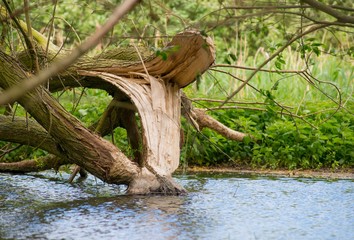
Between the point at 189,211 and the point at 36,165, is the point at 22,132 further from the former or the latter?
the point at 189,211

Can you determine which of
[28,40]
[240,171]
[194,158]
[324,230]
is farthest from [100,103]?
[324,230]

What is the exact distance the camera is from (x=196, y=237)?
4621 millimetres

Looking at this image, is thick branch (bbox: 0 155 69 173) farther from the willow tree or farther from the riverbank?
the riverbank

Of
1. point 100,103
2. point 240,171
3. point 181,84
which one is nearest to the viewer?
point 181,84

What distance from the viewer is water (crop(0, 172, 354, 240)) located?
4.77 m

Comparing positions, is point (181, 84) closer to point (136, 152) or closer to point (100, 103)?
point (136, 152)

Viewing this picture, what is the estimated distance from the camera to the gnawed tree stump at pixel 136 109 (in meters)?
5.93

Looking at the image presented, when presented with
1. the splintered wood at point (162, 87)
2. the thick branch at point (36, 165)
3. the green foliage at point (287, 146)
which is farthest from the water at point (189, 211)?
the green foliage at point (287, 146)

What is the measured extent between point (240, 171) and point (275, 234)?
3.65m

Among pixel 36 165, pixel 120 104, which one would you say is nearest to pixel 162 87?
pixel 120 104

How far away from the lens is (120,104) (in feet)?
21.9

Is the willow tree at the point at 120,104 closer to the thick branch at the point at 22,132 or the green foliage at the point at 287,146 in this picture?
the thick branch at the point at 22,132

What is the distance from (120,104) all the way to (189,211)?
155cm

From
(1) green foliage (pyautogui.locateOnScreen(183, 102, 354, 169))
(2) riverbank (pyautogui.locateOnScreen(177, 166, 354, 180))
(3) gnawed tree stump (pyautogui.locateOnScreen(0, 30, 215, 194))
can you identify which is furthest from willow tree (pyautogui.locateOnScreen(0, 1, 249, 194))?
(1) green foliage (pyautogui.locateOnScreen(183, 102, 354, 169))
